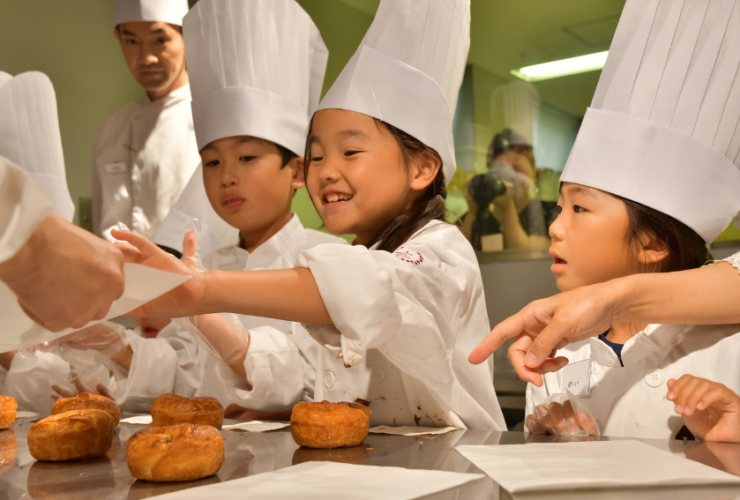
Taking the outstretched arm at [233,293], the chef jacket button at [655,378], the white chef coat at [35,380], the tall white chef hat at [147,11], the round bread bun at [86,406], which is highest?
the tall white chef hat at [147,11]

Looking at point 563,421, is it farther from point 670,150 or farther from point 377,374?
point 670,150

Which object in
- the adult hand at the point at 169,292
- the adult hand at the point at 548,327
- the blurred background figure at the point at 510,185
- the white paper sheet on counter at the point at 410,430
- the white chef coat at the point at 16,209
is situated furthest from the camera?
the blurred background figure at the point at 510,185

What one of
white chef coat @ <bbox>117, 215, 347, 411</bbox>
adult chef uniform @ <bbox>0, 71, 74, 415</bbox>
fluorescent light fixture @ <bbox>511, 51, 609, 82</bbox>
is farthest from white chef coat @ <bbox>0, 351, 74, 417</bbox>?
fluorescent light fixture @ <bbox>511, 51, 609, 82</bbox>

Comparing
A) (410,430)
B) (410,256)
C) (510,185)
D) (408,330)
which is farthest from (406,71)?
(510,185)

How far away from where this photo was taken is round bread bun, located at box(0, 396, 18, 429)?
108cm

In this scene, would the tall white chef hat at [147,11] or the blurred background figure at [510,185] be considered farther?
the blurred background figure at [510,185]

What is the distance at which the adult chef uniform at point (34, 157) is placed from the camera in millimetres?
1562

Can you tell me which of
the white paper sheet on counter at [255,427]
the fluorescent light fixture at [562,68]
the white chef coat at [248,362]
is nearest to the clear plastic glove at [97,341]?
the white chef coat at [248,362]

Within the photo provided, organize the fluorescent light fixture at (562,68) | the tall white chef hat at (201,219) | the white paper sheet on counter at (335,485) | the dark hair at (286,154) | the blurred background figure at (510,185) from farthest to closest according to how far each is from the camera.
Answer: the blurred background figure at (510,185)
the fluorescent light fixture at (562,68)
the tall white chef hat at (201,219)
the dark hair at (286,154)
the white paper sheet on counter at (335,485)

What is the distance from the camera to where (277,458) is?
802 mm

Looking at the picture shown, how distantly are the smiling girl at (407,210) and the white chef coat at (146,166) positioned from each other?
4.45 feet

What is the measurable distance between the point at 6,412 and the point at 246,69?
0.97 meters

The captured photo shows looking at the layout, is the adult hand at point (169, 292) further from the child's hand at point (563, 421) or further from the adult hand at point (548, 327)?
the child's hand at point (563, 421)

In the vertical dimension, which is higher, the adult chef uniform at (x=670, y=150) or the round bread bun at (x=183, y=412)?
the adult chef uniform at (x=670, y=150)
